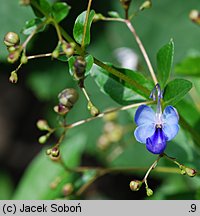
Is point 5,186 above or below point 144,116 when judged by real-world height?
below

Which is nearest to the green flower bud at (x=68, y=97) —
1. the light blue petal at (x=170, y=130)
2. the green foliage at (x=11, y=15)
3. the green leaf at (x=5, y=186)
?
the light blue petal at (x=170, y=130)

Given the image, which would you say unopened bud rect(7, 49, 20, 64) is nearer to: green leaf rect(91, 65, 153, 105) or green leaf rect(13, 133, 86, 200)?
green leaf rect(91, 65, 153, 105)

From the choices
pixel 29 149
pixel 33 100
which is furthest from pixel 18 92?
pixel 29 149

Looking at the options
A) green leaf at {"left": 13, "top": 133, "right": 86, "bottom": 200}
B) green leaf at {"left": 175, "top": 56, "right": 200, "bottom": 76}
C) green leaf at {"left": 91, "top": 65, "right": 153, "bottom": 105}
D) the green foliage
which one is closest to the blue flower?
green leaf at {"left": 91, "top": 65, "right": 153, "bottom": 105}

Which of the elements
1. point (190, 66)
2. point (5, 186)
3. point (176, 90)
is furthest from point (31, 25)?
point (5, 186)

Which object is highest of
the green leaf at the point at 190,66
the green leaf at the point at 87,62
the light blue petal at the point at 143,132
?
the green leaf at the point at 87,62

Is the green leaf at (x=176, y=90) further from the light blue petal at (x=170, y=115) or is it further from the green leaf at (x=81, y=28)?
the green leaf at (x=81, y=28)

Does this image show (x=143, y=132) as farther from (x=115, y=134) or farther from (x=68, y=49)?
(x=115, y=134)
